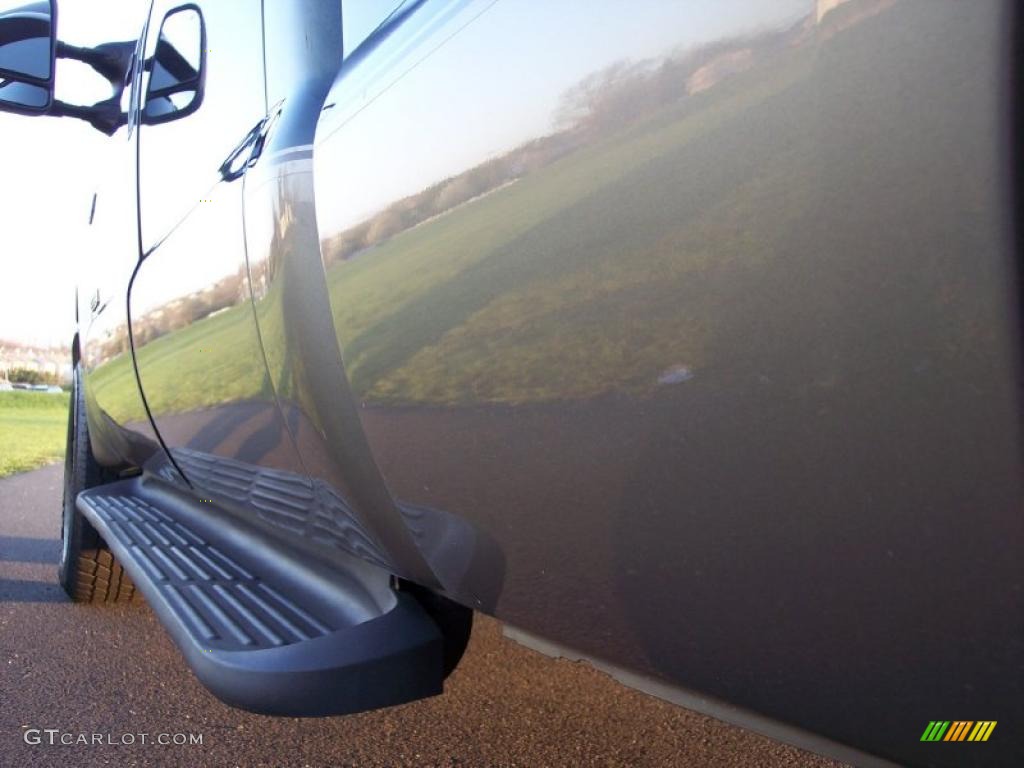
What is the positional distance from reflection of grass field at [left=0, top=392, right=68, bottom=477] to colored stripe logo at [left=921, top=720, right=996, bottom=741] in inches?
382

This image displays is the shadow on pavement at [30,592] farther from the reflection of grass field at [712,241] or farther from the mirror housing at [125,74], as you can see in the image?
the reflection of grass field at [712,241]

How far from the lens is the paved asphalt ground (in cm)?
241

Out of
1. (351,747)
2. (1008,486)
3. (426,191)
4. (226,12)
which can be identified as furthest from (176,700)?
(1008,486)

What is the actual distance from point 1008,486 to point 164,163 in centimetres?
222

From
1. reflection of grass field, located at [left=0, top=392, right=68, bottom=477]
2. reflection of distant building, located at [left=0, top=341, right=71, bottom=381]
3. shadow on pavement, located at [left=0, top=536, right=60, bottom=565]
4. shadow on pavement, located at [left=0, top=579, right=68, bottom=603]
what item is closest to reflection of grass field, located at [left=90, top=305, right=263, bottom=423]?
shadow on pavement, located at [left=0, top=579, right=68, bottom=603]

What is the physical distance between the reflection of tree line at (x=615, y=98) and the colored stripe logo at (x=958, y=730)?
22.8 inches

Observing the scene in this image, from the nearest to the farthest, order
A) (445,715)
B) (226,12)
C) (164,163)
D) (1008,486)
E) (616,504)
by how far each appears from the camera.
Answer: (1008,486)
(616,504)
(226,12)
(164,163)
(445,715)

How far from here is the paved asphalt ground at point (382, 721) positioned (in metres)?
2.41

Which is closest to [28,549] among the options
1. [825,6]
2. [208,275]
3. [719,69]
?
[208,275]

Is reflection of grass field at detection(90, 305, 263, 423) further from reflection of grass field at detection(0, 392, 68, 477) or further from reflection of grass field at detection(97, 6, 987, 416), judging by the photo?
reflection of grass field at detection(0, 392, 68, 477)

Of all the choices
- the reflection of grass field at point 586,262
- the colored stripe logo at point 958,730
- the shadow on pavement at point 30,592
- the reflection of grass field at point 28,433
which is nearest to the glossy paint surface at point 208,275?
the reflection of grass field at point 586,262

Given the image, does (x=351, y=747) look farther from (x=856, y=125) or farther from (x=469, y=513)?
(x=856, y=125)

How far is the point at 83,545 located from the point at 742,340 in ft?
11.7

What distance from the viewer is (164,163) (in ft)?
8.09
